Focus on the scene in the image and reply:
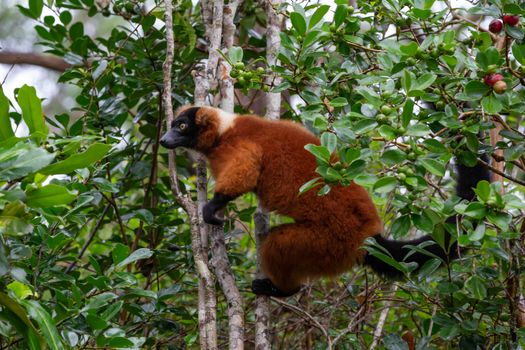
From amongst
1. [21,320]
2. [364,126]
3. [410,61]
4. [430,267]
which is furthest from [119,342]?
[410,61]

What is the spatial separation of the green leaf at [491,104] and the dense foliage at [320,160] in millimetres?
15

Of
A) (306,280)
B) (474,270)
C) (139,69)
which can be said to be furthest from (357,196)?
(139,69)

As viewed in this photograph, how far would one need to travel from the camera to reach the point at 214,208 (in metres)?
4.91

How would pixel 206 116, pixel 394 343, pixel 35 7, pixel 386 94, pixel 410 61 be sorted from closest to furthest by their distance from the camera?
pixel 386 94 < pixel 410 61 < pixel 394 343 < pixel 206 116 < pixel 35 7

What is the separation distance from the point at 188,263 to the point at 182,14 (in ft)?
7.92

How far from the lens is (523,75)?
11.4ft

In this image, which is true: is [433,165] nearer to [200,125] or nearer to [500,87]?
[500,87]

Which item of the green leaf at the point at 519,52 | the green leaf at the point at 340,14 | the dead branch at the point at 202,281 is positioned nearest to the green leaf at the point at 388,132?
the green leaf at the point at 519,52

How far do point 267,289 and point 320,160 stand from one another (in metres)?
1.77

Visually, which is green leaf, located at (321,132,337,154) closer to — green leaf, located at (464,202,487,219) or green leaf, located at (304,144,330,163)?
green leaf, located at (304,144,330,163)

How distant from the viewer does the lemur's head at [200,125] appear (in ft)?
17.8

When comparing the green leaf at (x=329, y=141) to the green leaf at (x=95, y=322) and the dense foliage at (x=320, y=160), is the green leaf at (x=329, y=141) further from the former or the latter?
the green leaf at (x=95, y=322)

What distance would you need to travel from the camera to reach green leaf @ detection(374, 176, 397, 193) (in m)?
3.27

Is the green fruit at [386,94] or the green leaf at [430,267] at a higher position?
the green fruit at [386,94]
